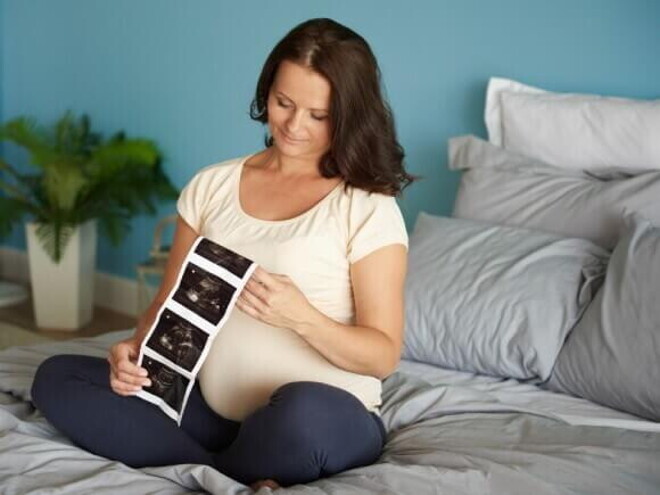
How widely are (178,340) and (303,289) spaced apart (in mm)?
233

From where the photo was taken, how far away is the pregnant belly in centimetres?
176

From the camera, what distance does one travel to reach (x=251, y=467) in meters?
1.62

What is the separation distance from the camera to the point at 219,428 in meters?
1.82

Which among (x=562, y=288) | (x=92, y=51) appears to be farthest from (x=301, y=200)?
(x=92, y=51)

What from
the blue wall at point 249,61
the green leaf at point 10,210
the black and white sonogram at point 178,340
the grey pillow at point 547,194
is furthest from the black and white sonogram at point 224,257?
the green leaf at point 10,210

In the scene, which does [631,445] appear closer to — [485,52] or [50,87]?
[485,52]

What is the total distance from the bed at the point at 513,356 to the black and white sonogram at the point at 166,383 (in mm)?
133

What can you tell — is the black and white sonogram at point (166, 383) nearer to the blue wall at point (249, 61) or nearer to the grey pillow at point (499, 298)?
the grey pillow at point (499, 298)

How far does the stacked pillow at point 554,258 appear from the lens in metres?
1.98

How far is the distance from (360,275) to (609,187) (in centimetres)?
77

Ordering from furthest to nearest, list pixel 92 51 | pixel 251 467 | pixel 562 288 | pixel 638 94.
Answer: pixel 92 51
pixel 638 94
pixel 562 288
pixel 251 467

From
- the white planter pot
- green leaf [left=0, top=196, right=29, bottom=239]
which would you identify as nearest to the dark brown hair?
the white planter pot

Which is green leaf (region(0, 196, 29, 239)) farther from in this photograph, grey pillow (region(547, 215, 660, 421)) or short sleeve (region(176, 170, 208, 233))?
grey pillow (region(547, 215, 660, 421))

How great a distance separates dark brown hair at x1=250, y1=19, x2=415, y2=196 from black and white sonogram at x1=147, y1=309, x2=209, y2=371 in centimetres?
38
